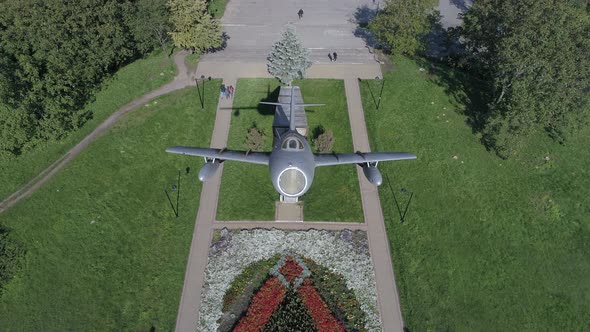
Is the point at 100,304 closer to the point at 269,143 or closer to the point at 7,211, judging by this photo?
the point at 7,211

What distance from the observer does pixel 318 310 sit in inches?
976

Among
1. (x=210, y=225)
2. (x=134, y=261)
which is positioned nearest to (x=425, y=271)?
(x=210, y=225)

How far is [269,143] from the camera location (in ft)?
113

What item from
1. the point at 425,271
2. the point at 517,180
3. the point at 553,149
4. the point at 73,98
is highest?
the point at 73,98

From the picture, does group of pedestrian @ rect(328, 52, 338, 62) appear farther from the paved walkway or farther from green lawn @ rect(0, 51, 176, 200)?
green lawn @ rect(0, 51, 176, 200)

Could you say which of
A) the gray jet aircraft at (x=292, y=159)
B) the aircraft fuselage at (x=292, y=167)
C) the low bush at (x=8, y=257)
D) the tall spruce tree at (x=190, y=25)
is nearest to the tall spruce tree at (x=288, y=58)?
the tall spruce tree at (x=190, y=25)

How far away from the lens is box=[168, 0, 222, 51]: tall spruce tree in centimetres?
3875

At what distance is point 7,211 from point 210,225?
15.8 meters

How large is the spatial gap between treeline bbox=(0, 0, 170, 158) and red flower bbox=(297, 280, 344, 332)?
80.2 ft

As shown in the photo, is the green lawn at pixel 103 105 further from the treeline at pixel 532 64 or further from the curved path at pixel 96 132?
the treeline at pixel 532 64

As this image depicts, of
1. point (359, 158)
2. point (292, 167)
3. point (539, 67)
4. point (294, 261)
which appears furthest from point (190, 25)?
point (539, 67)

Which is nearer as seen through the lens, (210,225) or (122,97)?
(210,225)

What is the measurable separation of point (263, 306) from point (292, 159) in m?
9.84

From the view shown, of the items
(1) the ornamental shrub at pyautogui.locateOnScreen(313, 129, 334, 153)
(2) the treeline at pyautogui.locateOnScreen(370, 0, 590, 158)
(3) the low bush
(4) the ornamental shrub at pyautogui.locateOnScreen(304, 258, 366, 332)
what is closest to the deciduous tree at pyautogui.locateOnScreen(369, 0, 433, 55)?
(2) the treeline at pyautogui.locateOnScreen(370, 0, 590, 158)
